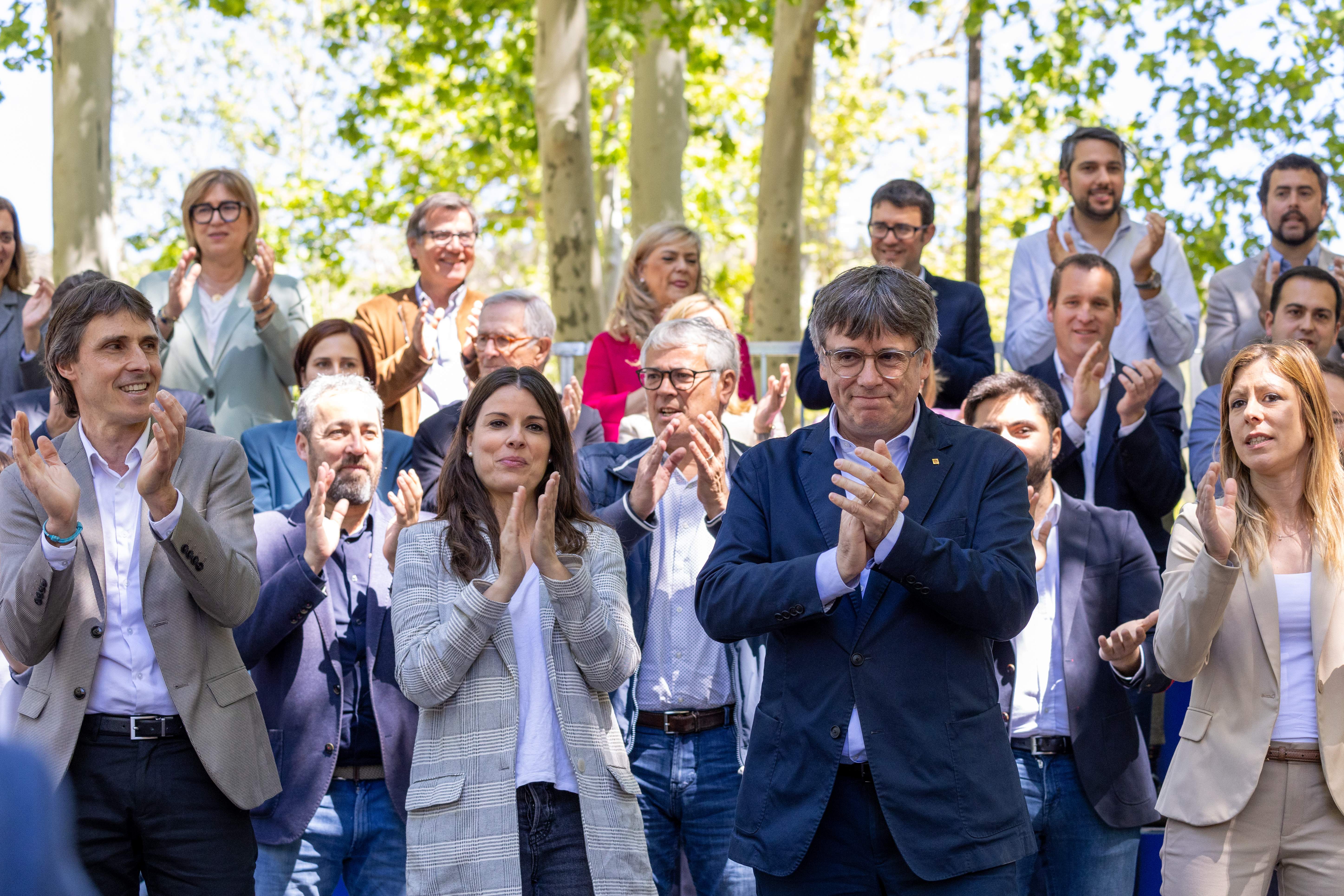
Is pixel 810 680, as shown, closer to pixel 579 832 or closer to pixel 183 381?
pixel 579 832

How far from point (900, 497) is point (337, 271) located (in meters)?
20.1

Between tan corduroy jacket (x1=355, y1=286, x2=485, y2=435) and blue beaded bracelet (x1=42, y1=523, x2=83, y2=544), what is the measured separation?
2427mm

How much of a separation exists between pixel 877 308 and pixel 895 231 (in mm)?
3040

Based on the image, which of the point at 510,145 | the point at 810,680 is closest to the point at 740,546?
the point at 810,680

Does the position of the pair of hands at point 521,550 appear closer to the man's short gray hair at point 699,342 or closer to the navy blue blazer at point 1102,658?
the man's short gray hair at point 699,342

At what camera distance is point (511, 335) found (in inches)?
225

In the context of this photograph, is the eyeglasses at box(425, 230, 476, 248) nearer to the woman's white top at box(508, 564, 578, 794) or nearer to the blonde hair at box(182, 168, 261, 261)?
the blonde hair at box(182, 168, 261, 261)

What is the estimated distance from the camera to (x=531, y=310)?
5.77 metres

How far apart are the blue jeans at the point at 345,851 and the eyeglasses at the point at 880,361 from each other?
208 cm

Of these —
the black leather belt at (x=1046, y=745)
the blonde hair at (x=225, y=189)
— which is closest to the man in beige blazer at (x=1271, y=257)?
the black leather belt at (x=1046, y=745)

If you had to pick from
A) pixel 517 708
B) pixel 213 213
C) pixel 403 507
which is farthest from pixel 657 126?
pixel 517 708

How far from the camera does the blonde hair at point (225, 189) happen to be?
6.26m

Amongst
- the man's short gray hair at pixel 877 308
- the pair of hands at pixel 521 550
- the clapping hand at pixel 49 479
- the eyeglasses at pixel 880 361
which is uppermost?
the man's short gray hair at pixel 877 308

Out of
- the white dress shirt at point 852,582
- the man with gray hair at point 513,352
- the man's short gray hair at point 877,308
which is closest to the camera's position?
the white dress shirt at point 852,582
